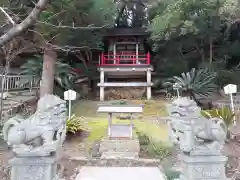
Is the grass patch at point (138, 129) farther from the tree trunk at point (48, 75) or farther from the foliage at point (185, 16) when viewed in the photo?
the foliage at point (185, 16)

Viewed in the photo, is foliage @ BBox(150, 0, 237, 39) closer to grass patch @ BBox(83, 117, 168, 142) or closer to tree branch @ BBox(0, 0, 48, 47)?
grass patch @ BBox(83, 117, 168, 142)

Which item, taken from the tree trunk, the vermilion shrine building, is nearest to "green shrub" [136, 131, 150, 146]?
the tree trunk

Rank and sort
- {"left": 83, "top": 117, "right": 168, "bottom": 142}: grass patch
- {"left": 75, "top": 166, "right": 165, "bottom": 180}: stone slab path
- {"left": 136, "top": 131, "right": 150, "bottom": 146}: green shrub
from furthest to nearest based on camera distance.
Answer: {"left": 83, "top": 117, "right": 168, "bottom": 142}: grass patch, {"left": 136, "top": 131, "right": 150, "bottom": 146}: green shrub, {"left": 75, "top": 166, "right": 165, "bottom": 180}: stone slab path

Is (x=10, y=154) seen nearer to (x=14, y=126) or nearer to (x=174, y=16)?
(x=14, y=126)

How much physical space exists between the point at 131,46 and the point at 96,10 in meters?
5.27

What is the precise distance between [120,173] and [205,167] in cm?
187

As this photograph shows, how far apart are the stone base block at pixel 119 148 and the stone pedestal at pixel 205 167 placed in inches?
89.1

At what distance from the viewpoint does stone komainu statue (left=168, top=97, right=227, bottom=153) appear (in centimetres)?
362

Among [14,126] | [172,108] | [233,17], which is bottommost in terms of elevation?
[14,126]

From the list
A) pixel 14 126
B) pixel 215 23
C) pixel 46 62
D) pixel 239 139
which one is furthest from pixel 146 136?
pixel 215 23

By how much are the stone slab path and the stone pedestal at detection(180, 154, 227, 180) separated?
3.68 ft

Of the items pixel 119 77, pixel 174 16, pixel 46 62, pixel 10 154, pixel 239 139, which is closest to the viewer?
pixel 10 154

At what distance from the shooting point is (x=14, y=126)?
352 centimetres

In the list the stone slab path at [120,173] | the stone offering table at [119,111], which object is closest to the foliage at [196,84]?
the stone offering table at [119,111]
